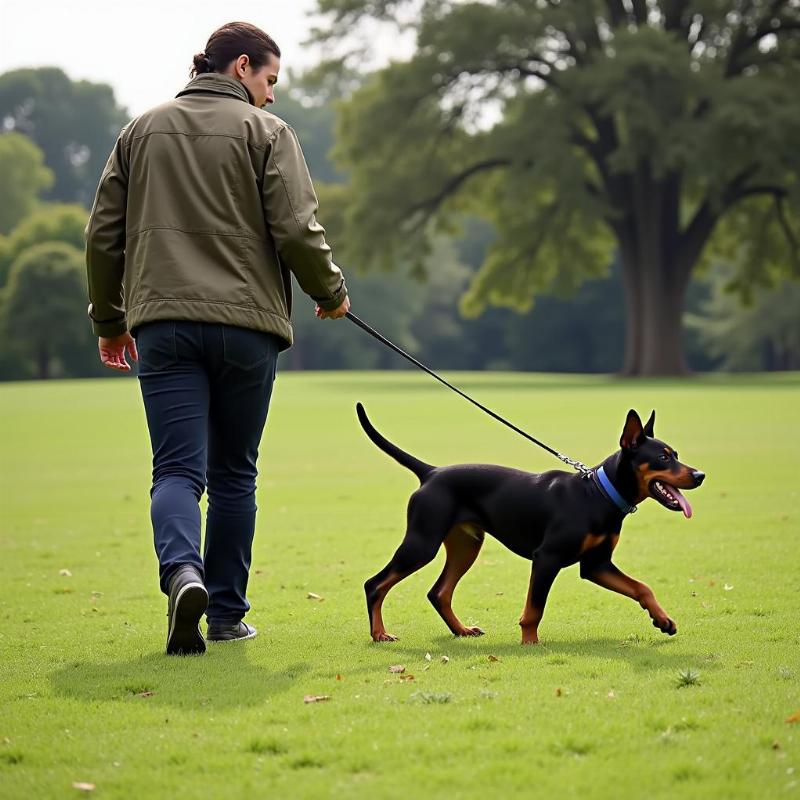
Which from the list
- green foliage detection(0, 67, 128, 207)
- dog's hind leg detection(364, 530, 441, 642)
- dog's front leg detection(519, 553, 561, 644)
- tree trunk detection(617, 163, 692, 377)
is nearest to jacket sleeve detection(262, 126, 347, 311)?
dog's hind leg detection(364, 530, 441, 642)

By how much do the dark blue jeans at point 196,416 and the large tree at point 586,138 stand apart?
30.4 m

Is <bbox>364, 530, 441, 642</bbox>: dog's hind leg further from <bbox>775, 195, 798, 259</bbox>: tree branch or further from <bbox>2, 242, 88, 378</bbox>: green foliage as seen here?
<bbox>2, 242, 88, 378</bbox>: green foliage

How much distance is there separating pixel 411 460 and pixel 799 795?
275cm

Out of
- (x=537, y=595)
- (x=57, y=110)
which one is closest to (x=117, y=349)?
(x=537, y=595)

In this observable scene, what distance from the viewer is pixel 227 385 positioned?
5.36 m

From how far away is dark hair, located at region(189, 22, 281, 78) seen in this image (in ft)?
17.9

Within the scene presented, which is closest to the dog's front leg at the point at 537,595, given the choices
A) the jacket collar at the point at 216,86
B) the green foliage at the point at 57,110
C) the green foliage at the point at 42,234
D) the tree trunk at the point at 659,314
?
the jacket collar at the point at 216,86

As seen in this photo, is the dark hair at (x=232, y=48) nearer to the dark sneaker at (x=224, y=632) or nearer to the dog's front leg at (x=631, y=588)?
the dark sneaker at (x=224, y=632)

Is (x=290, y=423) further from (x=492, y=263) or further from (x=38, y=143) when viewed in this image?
(x=38, y=143)

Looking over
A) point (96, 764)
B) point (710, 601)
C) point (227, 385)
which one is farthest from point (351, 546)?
point (96, 764)

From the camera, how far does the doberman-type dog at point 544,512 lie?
212 inches

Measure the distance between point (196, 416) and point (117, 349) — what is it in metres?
0.75

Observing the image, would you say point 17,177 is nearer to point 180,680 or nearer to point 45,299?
point 45,299

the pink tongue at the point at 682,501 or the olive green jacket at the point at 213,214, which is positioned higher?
the olive green jacket at the point at 213,214
